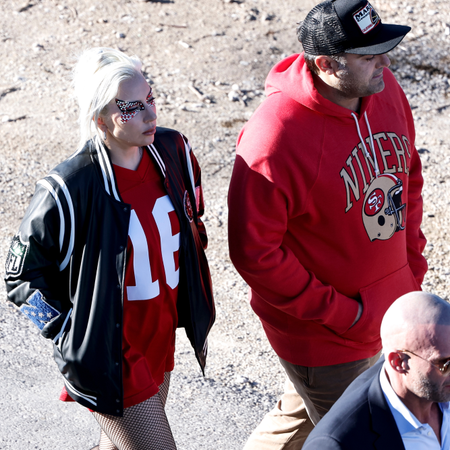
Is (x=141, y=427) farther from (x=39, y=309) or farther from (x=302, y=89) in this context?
(x=302, y=89)

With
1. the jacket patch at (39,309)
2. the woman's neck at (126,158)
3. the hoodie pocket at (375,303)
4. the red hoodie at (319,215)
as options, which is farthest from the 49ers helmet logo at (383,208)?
the jacket patch at (39,309)

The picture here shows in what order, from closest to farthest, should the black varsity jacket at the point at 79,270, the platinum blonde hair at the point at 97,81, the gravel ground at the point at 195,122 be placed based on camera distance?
1. the black varsity jacket at the point at 79,270
2. the platinum blonde hair at the point at 97,81
3. the gravel ground at the point at 195,122

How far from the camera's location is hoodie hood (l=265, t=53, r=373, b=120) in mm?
2840

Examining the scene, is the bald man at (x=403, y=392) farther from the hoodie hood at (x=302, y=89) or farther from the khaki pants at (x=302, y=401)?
the hoodie hood at (x=302, y=89)

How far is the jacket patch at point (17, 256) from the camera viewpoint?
2.68 m

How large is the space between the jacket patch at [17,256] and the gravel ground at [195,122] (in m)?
1.55

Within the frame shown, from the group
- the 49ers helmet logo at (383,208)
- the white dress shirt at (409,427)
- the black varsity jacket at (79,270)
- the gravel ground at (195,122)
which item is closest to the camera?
the white dress shirt at (409,427)

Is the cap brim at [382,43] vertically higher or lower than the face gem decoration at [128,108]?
higher

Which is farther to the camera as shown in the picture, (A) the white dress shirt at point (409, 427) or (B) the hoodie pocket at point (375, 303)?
(B) the hoodie pocket at point (375, 303)

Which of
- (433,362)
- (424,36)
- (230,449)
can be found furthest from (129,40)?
(433,362)

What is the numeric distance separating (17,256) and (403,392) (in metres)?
1.62

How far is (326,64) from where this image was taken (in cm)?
283

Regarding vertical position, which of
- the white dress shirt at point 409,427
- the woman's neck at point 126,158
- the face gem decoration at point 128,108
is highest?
the face gem decoration at point 128,108

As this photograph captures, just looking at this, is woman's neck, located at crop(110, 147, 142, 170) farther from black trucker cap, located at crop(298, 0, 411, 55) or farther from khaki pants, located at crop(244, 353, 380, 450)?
khaki pants, located at crop(244, 353, 380, 450)
